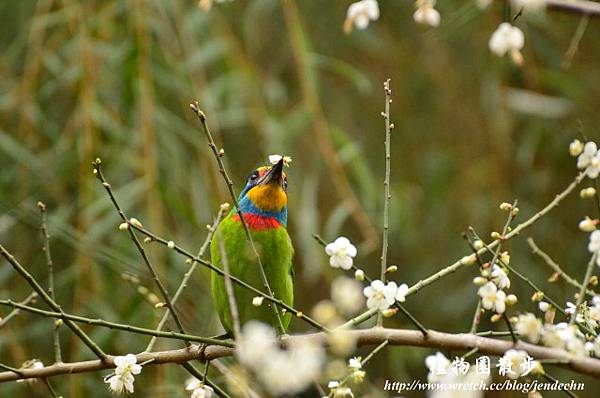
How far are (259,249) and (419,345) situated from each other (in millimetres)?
1184

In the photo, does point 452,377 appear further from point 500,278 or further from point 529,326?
point 500,278

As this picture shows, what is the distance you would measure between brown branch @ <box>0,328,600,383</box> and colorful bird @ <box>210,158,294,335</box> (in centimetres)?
62

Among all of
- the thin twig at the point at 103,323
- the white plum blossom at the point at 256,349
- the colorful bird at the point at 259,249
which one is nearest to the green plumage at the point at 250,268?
the colorful bird at the point at 259,249

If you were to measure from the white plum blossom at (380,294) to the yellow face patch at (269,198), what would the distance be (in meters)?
1.37

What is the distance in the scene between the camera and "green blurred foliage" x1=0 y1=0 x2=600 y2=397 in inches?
128

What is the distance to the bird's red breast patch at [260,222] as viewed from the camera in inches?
117

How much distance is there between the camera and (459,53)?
4.62m

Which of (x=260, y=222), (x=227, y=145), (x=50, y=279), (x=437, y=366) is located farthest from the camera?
(x=227, y=145)

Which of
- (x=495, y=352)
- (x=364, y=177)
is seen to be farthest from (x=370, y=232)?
(x=495, y=352)

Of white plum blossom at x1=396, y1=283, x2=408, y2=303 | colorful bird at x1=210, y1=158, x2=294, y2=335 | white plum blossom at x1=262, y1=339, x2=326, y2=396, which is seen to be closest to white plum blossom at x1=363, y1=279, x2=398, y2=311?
white plum blossom at x1=396, y1=283, x2=408, y2=303

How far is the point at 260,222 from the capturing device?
2.99 metres

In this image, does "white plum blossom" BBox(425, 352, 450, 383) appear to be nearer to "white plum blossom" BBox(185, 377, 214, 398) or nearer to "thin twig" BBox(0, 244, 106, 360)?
"white plum blossom" BBox(185, 377, 214, 398)

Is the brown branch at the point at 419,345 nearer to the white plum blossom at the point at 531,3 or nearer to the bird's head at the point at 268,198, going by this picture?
the white plum blossom at the point at 531,3

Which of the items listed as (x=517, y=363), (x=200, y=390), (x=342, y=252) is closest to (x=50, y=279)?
(x=200, y=390)
